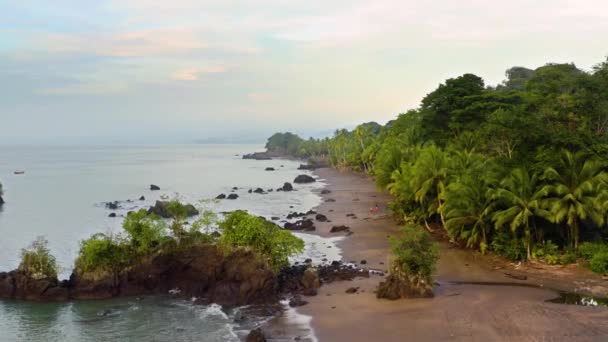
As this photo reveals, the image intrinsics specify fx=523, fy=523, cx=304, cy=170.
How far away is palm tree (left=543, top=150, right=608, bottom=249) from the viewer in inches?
1078

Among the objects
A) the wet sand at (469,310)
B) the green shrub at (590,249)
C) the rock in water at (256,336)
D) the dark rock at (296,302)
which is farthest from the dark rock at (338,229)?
the rock in water at (256,336)

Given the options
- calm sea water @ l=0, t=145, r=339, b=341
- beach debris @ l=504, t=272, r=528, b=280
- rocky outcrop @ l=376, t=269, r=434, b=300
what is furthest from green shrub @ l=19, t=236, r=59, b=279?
beach debris @ l=504, t=272, r=528, b=280

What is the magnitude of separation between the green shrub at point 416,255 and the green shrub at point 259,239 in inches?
251

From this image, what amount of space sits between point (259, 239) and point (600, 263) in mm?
18248

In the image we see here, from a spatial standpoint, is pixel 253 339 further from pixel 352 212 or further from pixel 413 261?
pixel 352 212

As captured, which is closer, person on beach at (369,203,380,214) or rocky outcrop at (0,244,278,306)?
rocky outcrop at (0,244,278,306)

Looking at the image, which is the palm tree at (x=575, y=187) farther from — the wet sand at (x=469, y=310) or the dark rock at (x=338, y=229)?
the dark rock at (x=338, y=229)

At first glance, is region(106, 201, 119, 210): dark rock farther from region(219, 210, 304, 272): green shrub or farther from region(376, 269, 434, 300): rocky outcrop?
region(376, 269, 434, 300): rocky outcrop

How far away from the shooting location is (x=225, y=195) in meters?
80.0

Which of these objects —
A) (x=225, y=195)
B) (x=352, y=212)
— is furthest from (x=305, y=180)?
(x=352, y=212)

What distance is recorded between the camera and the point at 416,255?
25.6 meters

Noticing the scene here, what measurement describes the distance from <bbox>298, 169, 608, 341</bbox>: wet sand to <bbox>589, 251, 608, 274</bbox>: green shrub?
0.46m

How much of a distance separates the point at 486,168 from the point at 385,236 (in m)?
12.1

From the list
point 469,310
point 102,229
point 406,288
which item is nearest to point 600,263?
point 469,310
